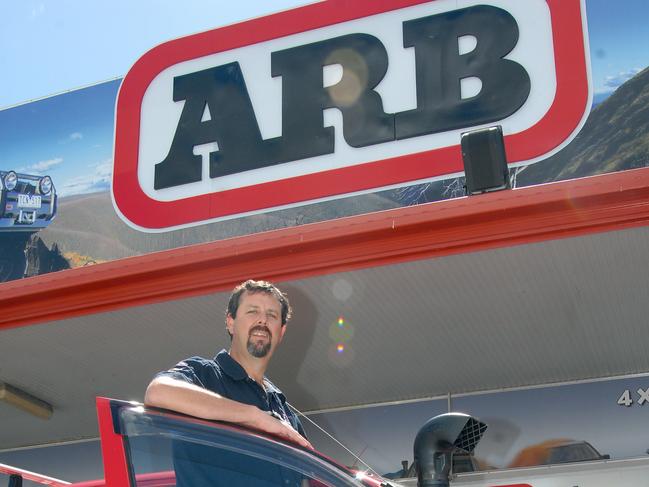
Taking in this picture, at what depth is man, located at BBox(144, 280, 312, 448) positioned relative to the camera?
2570mm

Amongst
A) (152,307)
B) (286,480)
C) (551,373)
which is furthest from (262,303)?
(551,373)

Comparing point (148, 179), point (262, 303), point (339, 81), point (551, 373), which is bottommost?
point (262, 303)

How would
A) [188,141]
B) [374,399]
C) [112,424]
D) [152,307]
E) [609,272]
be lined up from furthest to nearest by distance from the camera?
[374,399] < [188,141] < [152,307] < [609,272] < [112,424]

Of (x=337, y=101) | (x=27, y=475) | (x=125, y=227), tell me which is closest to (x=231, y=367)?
(x=27, y=475)

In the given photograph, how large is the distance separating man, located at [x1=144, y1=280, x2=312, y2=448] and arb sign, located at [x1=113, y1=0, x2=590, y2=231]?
346 cm

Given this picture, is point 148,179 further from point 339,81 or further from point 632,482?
point 632,482

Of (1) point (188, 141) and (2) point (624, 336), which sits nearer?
(2) point (624, 336)

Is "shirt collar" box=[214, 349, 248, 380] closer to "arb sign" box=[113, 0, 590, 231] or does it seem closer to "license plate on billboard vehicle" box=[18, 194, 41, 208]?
"arb sign" box=[113, 0, 590, 231]

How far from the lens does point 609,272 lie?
597cm

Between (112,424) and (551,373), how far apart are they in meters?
5.74

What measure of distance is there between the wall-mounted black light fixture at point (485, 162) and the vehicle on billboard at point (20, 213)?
4.32 meters

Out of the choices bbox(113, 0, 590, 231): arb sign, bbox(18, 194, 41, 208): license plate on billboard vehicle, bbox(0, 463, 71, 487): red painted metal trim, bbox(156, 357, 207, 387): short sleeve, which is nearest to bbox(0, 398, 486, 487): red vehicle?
bbox(156, 357, 207, 387): short sleeve

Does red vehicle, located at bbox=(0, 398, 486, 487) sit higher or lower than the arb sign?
lower

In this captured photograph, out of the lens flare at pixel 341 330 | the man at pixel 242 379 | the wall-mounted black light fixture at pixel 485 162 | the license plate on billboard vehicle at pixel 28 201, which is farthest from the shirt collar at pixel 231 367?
the license plate on billboard vehicle at pixel 28 201
